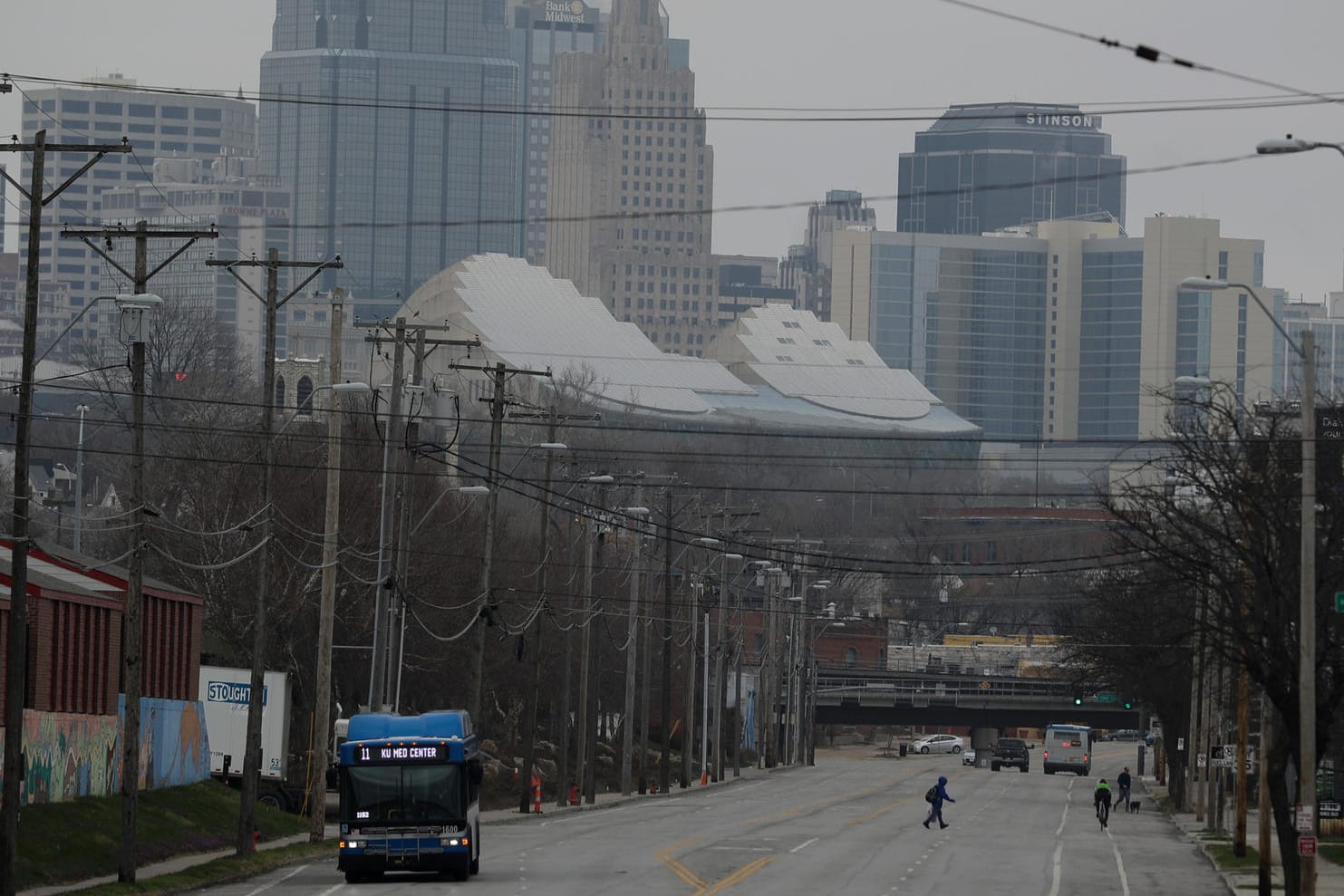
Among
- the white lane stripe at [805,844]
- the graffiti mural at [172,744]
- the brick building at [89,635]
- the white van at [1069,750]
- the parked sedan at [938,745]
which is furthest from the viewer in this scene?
the parked sedan at [938,745]

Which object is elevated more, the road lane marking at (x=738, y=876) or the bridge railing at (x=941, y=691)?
the road lane marking at (x=738, y=876)

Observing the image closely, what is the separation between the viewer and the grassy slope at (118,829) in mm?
38688

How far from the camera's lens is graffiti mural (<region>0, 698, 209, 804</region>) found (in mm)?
43812

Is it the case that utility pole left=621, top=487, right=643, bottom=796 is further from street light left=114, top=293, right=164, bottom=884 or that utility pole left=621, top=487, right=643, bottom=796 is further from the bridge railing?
the bridge railing

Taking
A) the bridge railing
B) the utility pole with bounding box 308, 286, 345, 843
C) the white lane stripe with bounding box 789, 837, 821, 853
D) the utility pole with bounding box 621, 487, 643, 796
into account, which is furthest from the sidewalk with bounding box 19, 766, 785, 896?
the bridge railing

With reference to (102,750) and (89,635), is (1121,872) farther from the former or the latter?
(89,635)

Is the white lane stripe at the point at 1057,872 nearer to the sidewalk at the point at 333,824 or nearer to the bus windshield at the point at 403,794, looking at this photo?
the bus windshield at the point at 403,794

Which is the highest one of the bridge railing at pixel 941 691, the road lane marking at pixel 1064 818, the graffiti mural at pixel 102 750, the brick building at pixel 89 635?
the brick building at pixel 89 635

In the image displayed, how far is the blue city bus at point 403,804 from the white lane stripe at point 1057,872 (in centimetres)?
956

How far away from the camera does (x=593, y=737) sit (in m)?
75.1

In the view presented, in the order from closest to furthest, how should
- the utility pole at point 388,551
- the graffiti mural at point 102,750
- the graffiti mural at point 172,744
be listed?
the graffiti mural at point 102,750, the utility pole at point 388,551, the graffiti mural at point 172,744

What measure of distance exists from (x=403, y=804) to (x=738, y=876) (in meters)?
5.82

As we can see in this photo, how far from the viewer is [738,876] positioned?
40.9 metres

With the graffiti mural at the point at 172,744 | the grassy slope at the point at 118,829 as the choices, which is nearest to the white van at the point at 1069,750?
the graffiti mural at the point at 172,744
